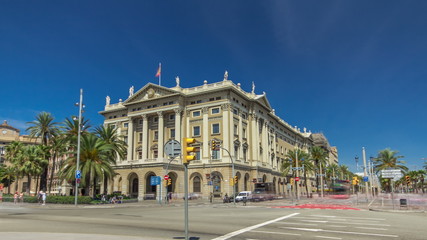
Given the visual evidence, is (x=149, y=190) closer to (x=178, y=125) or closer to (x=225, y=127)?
(x=178, y=125)

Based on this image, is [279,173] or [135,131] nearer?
[135,131]

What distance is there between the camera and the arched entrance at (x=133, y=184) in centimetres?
6184

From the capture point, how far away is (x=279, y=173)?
80.9m

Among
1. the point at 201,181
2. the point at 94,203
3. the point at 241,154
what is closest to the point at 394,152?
the point at 241,154

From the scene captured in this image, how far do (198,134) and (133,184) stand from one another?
15.8 meters

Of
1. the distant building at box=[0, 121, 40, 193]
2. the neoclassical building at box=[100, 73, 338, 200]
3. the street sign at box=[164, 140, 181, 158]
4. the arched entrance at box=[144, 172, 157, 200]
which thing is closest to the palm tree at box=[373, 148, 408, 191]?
the neoclassical building at box=[100, 73, 338, 200]

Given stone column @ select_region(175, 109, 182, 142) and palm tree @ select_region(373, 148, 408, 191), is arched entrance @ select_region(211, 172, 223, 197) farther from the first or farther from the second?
palm tree @ select_region(373, 148, 408, 191)

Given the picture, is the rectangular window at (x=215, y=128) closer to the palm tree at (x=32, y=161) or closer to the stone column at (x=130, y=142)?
the stone column at (x=130, y=142)

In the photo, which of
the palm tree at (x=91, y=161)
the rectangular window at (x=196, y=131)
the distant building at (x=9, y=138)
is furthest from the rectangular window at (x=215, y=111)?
the distant building at (x=9, y=138)

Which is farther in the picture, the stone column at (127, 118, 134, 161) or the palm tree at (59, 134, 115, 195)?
the stone column at (127, 118, 134, 161)

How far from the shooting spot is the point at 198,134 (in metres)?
63.4

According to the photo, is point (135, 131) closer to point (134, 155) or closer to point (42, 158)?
point (134, 155)

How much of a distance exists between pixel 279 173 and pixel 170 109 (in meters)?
33.5

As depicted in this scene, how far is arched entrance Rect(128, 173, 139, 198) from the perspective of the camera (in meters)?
61.8
